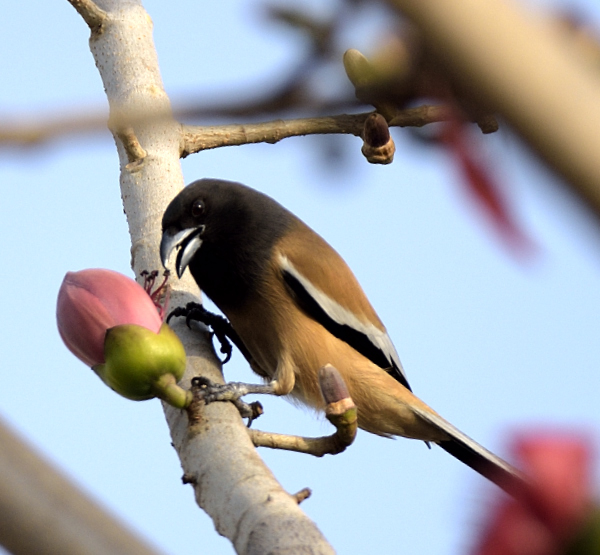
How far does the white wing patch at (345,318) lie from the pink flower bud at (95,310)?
4.43 feet

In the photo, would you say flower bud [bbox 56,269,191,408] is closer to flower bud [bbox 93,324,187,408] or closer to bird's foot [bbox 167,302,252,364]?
flower bud [bbox 93,324,187,408]

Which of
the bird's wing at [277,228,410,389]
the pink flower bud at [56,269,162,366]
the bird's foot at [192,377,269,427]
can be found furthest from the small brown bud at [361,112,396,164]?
the pink flower bud at [56,269,162,366]

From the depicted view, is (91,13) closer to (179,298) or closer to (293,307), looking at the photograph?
(179,298)

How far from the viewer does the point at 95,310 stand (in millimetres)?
2064

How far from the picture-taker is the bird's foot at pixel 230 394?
2363 mm

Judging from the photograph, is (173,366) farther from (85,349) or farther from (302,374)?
(302,374)

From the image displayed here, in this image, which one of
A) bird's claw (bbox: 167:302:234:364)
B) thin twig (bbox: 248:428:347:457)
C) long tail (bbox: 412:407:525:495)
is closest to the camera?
thin twig (bbox: 248:428:347:457)

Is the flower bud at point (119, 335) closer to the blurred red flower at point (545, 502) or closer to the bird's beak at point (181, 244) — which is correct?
the bird's beak at point (181, 244)

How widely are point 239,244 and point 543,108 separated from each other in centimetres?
316

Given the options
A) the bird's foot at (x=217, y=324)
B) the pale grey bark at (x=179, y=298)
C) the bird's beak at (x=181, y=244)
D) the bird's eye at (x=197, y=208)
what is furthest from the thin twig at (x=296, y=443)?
the bird's eye at (x=197, y=208)

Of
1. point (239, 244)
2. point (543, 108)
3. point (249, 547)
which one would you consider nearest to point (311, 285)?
point (239, 244)

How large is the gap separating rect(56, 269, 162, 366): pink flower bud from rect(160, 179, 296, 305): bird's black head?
112 cm

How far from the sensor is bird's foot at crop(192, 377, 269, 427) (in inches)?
93.0

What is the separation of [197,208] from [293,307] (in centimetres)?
60
